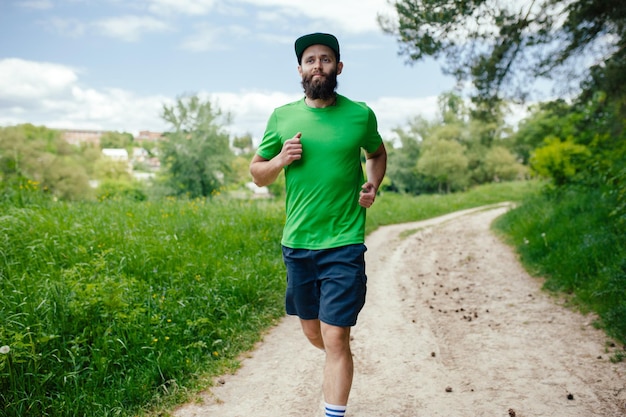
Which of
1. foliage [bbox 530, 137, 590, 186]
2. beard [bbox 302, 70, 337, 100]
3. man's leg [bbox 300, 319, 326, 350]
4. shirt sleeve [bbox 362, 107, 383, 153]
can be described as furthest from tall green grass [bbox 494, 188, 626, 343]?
beard [bbox 302, 70, 337, 100]

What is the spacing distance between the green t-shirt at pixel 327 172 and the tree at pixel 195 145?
41313 mm

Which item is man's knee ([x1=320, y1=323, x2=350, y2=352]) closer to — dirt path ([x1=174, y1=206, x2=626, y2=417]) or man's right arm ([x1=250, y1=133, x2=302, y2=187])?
dirt path ([x1=174, y1=206, x2=626, y2=417])

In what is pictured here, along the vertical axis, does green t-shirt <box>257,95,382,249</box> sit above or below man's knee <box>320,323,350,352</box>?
above

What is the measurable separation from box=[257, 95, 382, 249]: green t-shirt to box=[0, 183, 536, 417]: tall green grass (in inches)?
75.7

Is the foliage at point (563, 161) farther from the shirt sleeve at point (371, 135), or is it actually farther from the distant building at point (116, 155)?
the distant building at point (116, 155)

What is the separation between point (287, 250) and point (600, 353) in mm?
3449

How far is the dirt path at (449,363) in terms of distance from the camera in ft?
12.7

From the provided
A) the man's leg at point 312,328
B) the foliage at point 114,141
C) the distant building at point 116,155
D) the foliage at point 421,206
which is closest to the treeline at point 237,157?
the foliage at point 421,206

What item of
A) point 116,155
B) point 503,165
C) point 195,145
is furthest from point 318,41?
point 116,155

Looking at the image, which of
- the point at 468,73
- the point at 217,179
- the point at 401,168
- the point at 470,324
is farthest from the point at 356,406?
the point at 401,168

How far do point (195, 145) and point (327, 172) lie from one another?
41.6 metres

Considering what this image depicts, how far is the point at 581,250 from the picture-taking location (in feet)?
24.4

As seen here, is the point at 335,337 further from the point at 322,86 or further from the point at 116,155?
the point at 116,155

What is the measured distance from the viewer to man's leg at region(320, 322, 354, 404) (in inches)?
125
